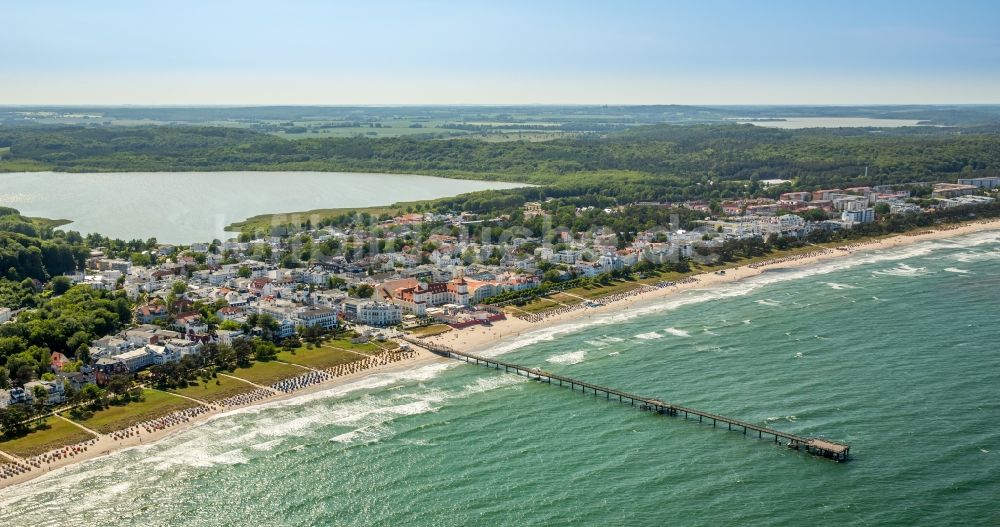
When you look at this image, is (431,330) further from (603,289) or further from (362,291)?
(603,289)

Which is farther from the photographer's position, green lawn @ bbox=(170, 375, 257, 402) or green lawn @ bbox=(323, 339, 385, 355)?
green lawn @ bbox=(323, 339, 385, 355)

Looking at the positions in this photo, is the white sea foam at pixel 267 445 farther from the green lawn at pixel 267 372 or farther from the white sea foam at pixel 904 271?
the white sea foam at pixel 904 271

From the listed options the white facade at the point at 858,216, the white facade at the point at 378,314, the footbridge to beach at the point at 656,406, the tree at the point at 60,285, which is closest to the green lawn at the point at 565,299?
the white facade at the point at 378,314

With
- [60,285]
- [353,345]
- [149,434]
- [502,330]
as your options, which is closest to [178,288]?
[60,285]

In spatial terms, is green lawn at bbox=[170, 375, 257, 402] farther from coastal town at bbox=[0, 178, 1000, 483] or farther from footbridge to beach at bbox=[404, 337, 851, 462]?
footbridge to beach at bbox=[404, 337, 851, 462]

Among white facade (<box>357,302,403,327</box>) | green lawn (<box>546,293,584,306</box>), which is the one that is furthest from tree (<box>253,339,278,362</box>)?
green lawn (<box>546,293,584,306</box>)

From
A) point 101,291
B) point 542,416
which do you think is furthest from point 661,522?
point 101,291
